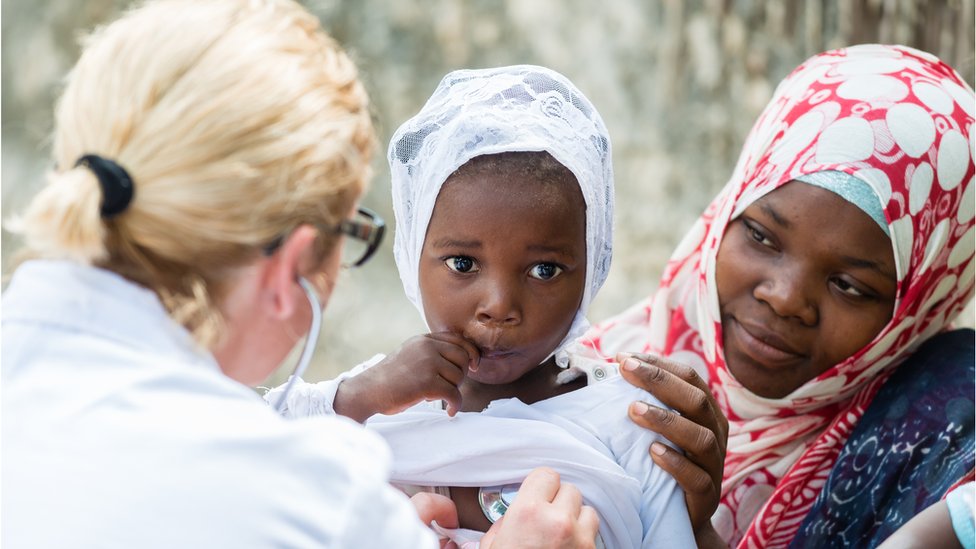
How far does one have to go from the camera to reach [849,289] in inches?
113

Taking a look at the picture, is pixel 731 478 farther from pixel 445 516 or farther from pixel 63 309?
pixel 63 309

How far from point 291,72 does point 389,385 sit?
0.96 m

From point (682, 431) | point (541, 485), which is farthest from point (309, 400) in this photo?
point (682, 431)

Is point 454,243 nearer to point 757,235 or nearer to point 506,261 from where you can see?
point 506,261

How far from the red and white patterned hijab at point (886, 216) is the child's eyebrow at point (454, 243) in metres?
0.96

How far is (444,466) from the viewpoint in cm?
242

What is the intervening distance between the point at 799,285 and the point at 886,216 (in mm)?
286

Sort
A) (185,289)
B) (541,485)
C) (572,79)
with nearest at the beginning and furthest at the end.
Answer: (185,289) < (541,485) < (572,79)

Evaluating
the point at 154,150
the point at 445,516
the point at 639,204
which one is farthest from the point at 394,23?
the point at 154,150

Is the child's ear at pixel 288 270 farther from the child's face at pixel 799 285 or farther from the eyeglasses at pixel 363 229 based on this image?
the child's face at pixel 799 285

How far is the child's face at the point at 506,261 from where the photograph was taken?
2293 millimetres

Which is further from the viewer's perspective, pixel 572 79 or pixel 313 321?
pixel 572 79

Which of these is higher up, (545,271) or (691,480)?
(545,271)

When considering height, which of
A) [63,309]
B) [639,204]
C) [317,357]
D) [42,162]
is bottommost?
[317,357]
